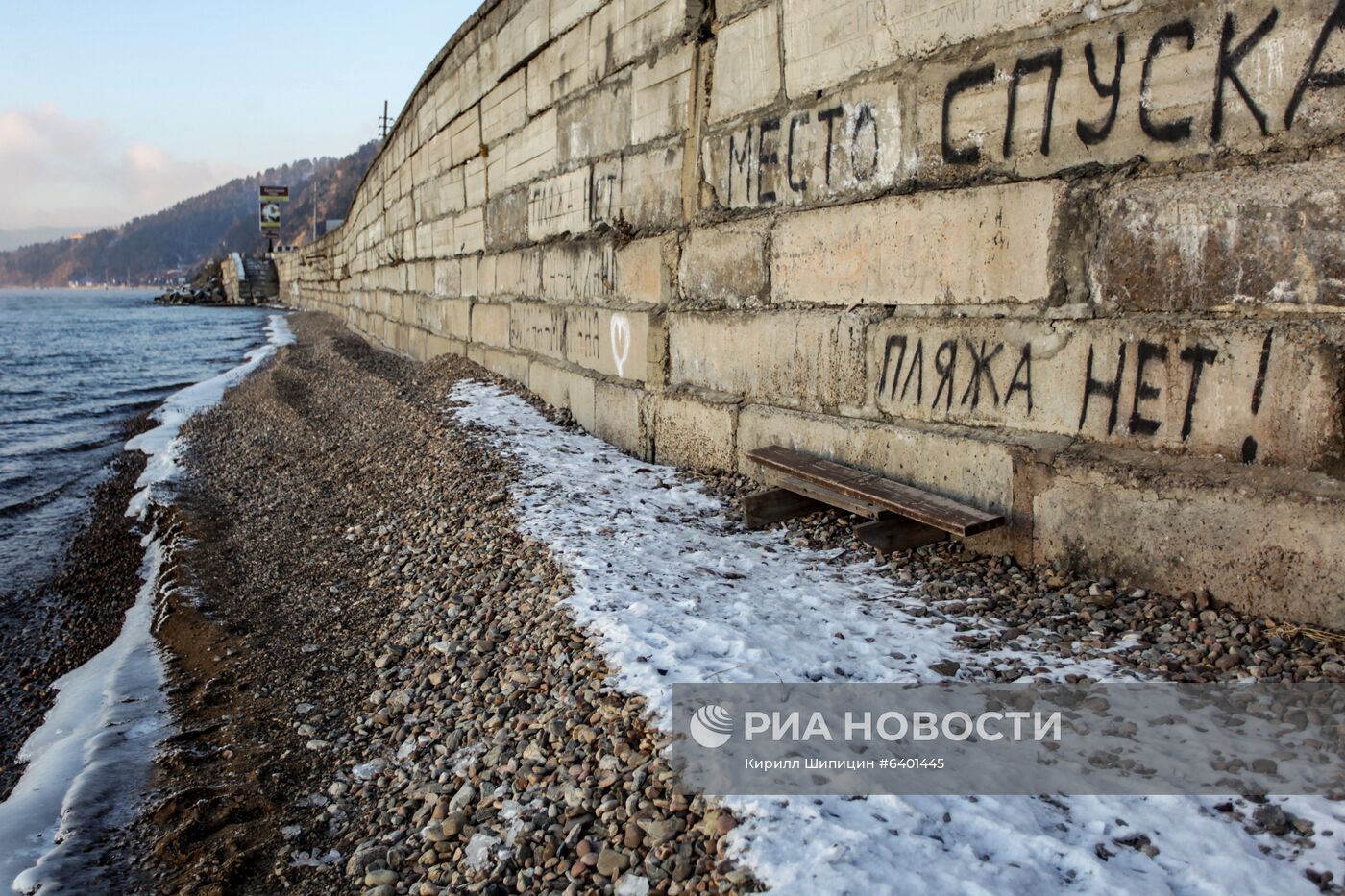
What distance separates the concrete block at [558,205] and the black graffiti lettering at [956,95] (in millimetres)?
3539

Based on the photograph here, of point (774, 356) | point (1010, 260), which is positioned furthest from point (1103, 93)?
point (774, 356)

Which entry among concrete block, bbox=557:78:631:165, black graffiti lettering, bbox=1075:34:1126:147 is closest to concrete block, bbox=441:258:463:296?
concrete block, bbox=557:78:631:165

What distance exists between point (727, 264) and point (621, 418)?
159 centimetres

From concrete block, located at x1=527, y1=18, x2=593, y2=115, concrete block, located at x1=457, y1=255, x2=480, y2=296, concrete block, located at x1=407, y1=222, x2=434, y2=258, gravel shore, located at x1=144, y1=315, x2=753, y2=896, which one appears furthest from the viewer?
concrete block, located at x1=407, y1=222, x2=434, y2=258

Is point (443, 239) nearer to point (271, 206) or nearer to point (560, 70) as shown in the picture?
point (560, 70)

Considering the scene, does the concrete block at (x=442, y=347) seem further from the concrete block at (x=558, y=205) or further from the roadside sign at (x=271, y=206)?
the roadside sign at (x=271, y=206)

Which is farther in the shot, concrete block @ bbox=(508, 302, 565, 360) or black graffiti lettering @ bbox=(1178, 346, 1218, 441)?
concrete block @ bbox=(508, 302, 565, 360)

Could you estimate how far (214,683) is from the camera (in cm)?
398

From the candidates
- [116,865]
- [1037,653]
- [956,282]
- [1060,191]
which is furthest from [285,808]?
[1060,191]

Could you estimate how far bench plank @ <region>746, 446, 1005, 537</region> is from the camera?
352cm

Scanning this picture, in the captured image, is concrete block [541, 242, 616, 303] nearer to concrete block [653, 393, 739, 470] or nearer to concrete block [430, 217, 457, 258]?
concrete block [653, 393, 739, 470]

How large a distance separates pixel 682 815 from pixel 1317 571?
2176 mm

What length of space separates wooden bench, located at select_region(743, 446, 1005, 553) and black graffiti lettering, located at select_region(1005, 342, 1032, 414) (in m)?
0.52

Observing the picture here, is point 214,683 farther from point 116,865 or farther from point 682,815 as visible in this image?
point 682,815
